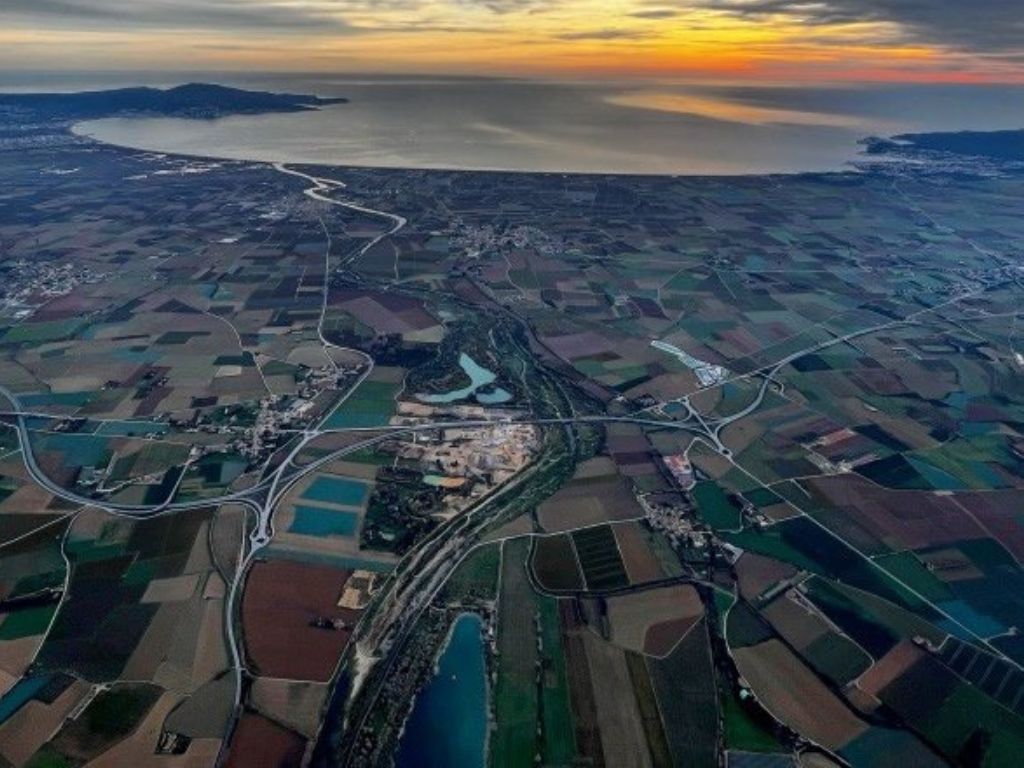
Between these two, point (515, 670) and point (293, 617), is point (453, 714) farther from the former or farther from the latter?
point (293, 617)

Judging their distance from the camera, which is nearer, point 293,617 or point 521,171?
point 293,617

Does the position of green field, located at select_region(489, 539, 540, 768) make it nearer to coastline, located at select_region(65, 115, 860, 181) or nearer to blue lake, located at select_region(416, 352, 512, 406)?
blue lake, located at select_region(416, 352, 512, 406)

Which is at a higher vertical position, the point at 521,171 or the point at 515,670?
the point at 521,171

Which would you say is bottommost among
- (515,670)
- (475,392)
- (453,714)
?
(453,714)

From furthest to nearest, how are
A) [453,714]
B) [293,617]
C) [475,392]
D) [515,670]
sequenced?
[475,392] → [293,617] → [515,670] → [453,714]

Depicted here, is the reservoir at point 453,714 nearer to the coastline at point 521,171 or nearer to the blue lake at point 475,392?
the blue lake at point 475,392

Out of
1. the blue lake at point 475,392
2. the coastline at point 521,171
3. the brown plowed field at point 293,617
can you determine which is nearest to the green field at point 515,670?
the brown plowed field at point 293,617

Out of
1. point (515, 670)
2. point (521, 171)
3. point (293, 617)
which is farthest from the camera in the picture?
point (521, 171)

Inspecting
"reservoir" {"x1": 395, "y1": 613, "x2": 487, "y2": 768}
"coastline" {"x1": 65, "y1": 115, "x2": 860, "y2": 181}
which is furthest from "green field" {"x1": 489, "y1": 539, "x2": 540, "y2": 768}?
"coastline" {"x1": 65, "y1": 115, "x2": 860, "y2": 181}

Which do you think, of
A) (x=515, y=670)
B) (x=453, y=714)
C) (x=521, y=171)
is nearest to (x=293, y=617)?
(x=453, y=714)
